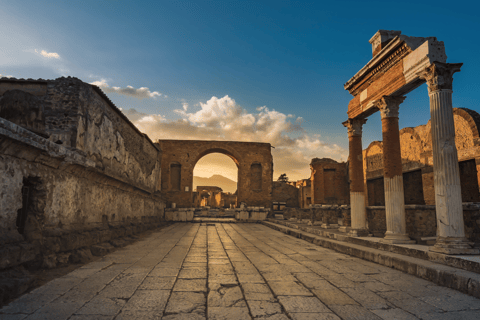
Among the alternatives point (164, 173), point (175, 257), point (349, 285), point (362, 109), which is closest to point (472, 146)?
point (362, 109)

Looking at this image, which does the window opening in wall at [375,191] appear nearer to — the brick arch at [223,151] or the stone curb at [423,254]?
the brick arch at [223,151]

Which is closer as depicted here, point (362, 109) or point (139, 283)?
point (139, 283)

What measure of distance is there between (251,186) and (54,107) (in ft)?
55.6

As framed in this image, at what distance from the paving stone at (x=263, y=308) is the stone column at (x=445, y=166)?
335 centimetres

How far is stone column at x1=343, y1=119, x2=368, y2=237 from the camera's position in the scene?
320 inches

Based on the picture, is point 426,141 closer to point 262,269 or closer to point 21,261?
point 262,269

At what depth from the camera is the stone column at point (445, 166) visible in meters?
4.81

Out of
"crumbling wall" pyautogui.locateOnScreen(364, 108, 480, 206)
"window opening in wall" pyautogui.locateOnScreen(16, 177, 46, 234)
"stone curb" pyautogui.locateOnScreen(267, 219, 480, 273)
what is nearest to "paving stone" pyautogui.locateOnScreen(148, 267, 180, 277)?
"window opening in wall" pyautogui.locateOnScreen(16, 177, 46, 234)

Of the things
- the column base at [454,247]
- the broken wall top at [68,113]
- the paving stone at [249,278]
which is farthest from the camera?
the broken wall top at [68,113]

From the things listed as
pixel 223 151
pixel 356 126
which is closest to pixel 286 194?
pixel 223 151

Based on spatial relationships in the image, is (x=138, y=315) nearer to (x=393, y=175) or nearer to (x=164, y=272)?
(x=164, y=272)

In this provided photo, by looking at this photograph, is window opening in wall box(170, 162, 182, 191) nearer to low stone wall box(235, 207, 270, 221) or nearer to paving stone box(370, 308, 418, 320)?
low stone wall box(235, 207, 270, 221)

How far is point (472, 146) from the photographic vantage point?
11.1m

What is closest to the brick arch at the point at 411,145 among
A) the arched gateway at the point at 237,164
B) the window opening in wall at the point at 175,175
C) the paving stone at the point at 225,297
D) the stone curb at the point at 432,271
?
the arched gateway at the point at 237,164
